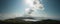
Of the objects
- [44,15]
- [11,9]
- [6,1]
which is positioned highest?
[6,1]

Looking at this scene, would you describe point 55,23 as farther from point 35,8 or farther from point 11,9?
point 11,9

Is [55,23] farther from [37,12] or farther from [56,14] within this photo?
[37,12]

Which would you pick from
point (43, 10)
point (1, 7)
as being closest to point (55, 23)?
point (43, 10)

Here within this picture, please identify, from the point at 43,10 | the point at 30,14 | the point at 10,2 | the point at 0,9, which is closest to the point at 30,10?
the point at 30,14

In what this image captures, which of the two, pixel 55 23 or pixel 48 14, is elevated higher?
pixel 48 14

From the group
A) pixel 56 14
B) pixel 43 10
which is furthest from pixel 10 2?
pixel 56 14

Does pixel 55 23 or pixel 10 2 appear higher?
pixel 10 2

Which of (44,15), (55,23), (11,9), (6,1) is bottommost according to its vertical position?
(55,23)

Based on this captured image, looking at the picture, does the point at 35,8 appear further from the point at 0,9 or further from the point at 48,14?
the point at 0,9
